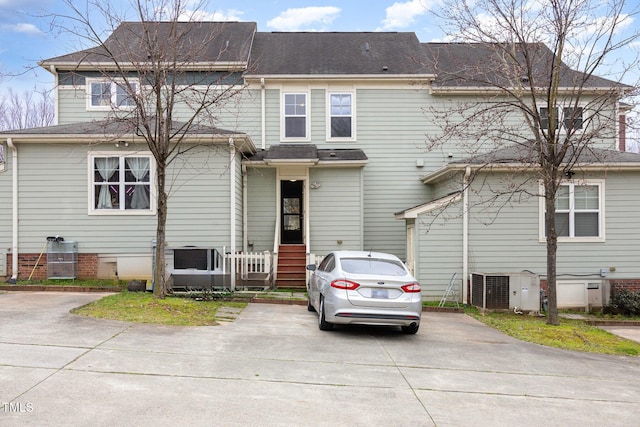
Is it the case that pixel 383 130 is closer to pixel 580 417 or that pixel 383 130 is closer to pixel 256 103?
pixel 256 103

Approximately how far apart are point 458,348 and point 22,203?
40.1 ft

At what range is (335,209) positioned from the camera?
16750mm

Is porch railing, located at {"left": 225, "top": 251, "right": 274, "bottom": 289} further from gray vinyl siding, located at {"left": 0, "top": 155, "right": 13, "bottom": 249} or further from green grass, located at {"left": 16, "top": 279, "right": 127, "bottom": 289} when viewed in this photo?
gray vinyl siding, located at {"left": 0, "top": 155, "right": 13, "bottom": 249}

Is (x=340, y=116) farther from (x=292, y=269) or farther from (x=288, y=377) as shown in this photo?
(x=288, y=377)

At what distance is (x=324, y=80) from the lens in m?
17.8

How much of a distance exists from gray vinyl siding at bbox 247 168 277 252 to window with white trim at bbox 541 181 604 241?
837cm

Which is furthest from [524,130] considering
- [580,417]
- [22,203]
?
[22,203]

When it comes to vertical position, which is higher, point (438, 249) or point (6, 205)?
point (6, 205)

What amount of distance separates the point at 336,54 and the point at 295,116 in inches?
136

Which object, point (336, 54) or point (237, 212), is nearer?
point (237, 212)

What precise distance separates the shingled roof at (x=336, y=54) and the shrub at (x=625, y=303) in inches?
363

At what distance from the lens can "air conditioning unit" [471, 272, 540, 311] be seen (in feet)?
43.4

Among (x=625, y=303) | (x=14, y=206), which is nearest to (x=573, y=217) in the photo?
(x=625, y=303)

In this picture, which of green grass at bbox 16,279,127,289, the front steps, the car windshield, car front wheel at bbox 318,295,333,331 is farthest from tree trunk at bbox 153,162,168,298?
the front steps
